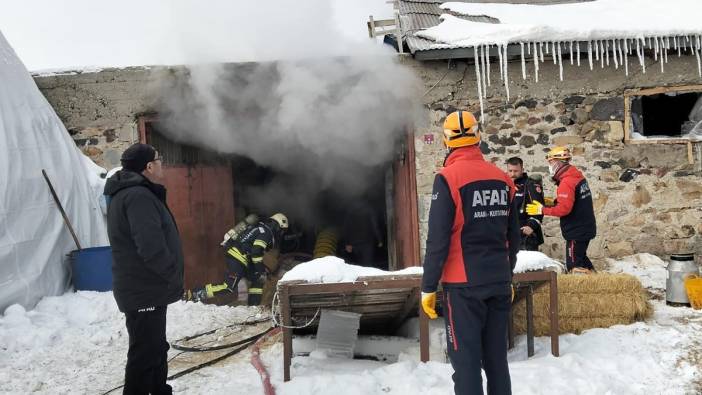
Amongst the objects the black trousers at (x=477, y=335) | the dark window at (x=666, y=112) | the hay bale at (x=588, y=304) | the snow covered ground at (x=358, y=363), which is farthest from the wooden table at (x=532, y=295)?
the dark window at (x=666, y=112)

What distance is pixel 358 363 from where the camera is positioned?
4734 millimetres

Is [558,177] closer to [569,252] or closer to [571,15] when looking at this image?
[569,252]

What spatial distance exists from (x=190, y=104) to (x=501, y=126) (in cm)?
414

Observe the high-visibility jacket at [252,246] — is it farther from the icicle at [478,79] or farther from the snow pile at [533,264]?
the snow pile at [533,264]

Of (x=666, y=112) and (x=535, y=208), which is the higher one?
(x=666, y=112)

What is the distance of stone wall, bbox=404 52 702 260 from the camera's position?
7.62 metres

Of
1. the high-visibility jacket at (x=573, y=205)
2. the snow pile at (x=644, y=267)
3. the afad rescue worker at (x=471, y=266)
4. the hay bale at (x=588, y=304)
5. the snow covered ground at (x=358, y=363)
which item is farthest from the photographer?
the snow pile at (x=644, y=267)

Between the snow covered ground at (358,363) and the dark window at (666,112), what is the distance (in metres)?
3.03

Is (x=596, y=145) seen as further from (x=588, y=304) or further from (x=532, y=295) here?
(x=532, y=295)

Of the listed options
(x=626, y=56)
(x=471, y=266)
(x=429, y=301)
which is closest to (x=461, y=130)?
(x=471, y=266)

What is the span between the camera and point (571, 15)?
912 centimetres

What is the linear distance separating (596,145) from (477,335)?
17.5 ft

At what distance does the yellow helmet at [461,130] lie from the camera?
10.9 ft

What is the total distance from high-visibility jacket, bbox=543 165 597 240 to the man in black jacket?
4072mm
